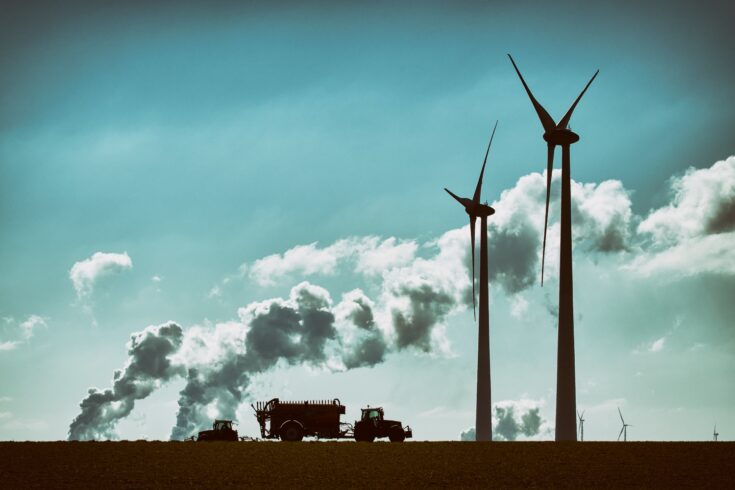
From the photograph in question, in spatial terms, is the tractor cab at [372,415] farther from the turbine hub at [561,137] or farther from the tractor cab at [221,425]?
the turbine hub at [561,137]

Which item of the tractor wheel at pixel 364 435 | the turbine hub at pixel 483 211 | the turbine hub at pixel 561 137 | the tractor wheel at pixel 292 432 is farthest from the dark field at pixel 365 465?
the turbine hub at pixel 483 211

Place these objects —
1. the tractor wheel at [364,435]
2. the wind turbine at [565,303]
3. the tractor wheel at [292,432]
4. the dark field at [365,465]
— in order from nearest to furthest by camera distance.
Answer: the dark field at [365,465] < the tractor wheel at [364,435] < the tractor wheel at [292,432] < the wind turbine at [565,303]

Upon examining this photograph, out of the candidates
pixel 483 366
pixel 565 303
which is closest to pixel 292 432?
pixel 565 303

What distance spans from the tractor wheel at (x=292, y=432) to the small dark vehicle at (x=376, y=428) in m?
4.15

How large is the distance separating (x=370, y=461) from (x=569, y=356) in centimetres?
3135

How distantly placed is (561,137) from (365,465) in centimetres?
4481

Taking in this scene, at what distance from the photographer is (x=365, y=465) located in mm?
37688

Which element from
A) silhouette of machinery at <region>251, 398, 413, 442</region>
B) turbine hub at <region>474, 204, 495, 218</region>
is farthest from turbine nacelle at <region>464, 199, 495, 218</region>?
silhouette of machinery at <region>251, 398, 413, 442</region>

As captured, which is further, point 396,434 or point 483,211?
point 483,211

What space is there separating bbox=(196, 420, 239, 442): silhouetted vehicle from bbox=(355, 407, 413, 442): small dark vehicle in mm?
9263

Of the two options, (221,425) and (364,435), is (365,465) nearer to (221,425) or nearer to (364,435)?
(364,435)

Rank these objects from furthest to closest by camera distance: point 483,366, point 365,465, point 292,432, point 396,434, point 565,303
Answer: point 483,366 → point 565,303 → point 292,432 → point 396,434 → point 365,465

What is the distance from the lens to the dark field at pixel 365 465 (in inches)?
1328

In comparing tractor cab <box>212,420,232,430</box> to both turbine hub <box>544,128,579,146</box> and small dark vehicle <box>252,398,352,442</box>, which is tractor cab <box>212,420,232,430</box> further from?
turbine hub <box>544,128,579,146</box>
